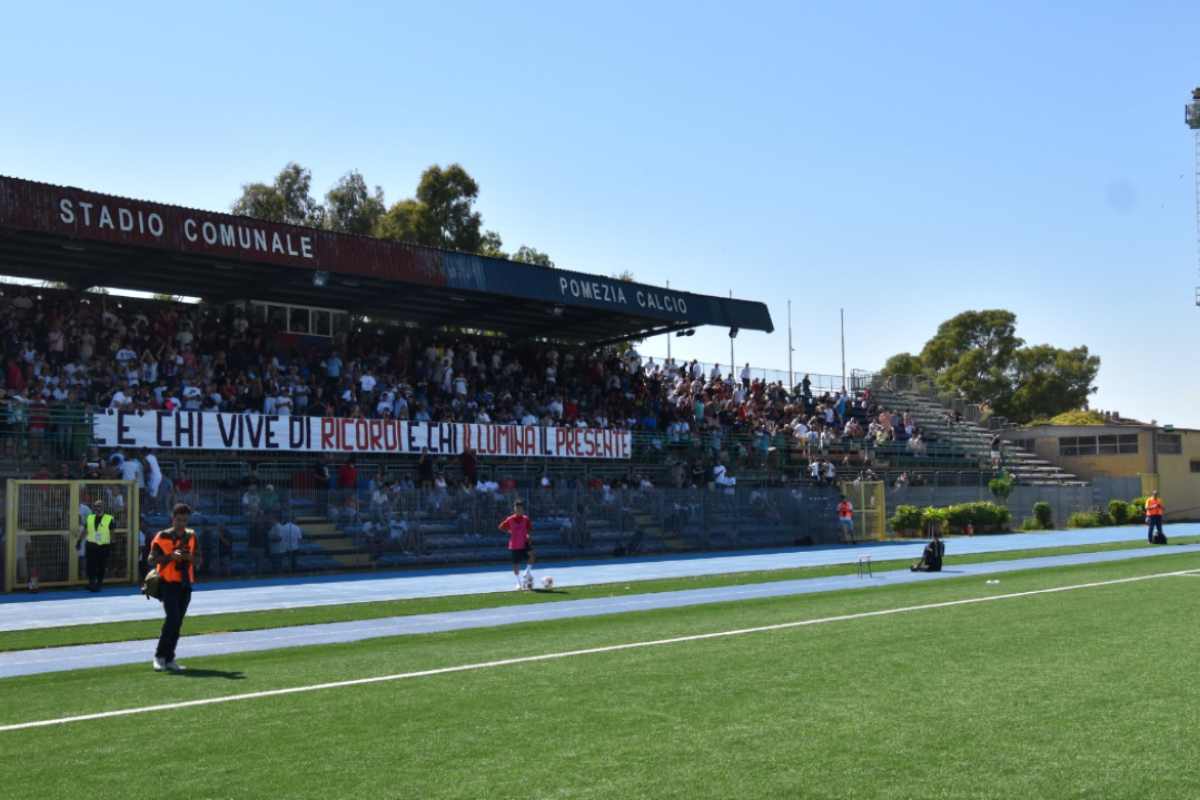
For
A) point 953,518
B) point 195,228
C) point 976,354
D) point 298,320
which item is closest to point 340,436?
point 195,228

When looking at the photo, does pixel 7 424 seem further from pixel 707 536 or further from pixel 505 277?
pixel 707 536

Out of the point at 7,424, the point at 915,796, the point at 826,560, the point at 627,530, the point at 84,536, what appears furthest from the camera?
the point at 627,530

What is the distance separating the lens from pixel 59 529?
77.3 ft

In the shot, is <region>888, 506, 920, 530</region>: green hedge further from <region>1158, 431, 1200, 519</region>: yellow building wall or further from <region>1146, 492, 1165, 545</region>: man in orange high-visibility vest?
<region>1158, 431, 1200, 519</region>: yellow building wall

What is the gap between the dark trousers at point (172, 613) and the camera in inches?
493

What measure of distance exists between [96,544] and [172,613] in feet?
38.9

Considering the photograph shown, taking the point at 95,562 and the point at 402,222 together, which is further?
the point at 402,222

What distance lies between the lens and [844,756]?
24.7ft

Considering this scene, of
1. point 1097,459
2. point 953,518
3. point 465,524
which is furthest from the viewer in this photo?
point 1097,459

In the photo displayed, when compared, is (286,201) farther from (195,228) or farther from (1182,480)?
(1182,480)

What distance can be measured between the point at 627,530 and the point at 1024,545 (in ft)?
44.9

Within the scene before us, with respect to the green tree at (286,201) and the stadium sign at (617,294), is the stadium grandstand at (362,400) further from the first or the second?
the green tree at (286,201)

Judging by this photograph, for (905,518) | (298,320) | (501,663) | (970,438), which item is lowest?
(501,663)

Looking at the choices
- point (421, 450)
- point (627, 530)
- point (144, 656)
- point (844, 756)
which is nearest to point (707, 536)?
point (627, 530)
